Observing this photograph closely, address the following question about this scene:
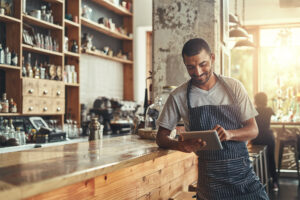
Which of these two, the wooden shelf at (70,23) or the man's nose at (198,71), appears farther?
the wooden shelf at (70,23)

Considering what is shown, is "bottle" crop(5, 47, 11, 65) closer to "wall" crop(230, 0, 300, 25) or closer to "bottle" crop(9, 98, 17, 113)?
"bottle" crop(9, 98, 17, 113)

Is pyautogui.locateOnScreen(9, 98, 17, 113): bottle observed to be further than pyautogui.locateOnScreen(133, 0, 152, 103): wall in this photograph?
No

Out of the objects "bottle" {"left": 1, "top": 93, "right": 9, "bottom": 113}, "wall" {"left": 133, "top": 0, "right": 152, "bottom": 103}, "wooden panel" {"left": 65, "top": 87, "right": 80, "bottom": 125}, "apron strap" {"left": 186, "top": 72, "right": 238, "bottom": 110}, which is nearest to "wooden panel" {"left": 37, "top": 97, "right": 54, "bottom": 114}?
"bottle" {"left": 1, "top": 93, "right": 9, "bottom": 113}

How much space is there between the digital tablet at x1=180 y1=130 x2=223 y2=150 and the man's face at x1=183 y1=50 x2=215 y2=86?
11.3 inches

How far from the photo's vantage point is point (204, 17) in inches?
154

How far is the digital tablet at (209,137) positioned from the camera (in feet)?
6.27

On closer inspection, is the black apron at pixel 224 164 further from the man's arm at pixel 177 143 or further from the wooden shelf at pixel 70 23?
the wooden shelf at pixel 70 23

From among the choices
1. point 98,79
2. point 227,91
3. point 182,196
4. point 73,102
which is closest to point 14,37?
point 73,102

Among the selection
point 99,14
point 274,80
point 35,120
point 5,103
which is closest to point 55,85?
point 35,120

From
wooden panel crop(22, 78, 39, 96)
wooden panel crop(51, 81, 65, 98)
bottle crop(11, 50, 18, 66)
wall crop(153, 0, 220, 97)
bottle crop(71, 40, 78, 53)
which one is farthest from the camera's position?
bottle crop(71, 40, 78, 53)

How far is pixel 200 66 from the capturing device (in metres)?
2.08

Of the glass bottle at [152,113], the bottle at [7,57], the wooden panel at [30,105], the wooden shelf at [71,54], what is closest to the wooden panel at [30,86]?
the wooden panel at [30,105]

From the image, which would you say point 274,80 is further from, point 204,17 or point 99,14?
point 204,17

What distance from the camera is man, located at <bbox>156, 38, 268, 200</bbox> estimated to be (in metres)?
2.06
